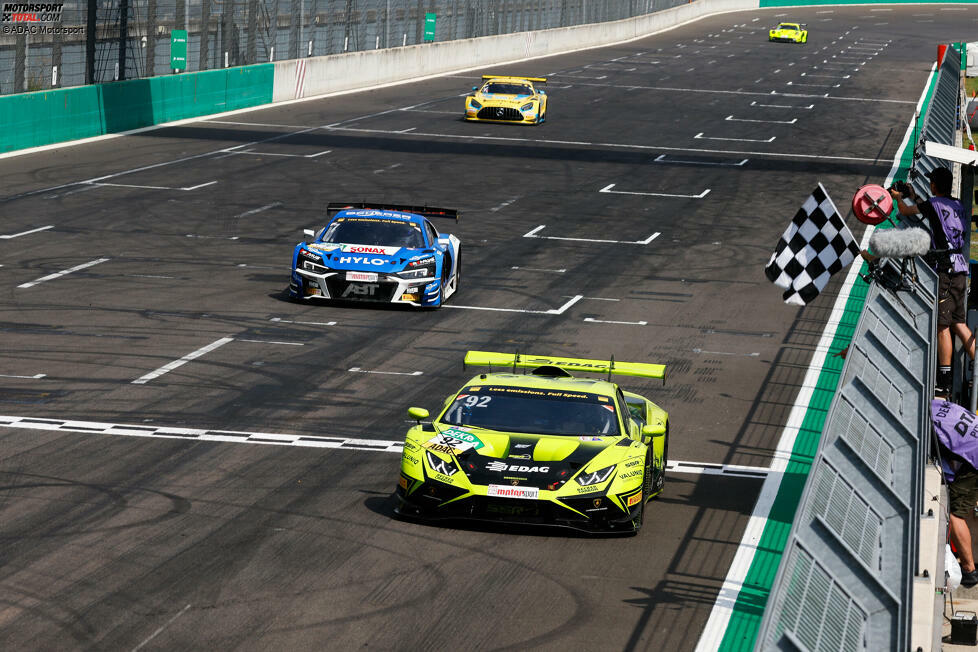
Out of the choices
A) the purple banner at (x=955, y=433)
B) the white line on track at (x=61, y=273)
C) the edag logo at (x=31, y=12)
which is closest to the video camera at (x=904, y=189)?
the purple banner at (x=955, y=433)

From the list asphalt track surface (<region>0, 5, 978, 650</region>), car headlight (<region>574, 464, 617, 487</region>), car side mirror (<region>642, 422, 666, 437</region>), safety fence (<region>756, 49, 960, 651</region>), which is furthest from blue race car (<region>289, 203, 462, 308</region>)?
car headlight (<region>574, 464, 617, 487</region>)

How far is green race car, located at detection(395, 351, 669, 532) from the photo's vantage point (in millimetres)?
11570

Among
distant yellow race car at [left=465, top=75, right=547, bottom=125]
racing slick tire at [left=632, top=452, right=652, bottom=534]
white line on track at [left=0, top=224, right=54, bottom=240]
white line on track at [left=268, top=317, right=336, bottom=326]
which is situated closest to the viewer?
racing slick tire at [left=632, top=452, right=652, bottom=534]

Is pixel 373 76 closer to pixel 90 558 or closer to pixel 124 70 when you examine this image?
pixel 124 70

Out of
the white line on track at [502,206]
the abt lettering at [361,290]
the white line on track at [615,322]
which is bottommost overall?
the white line on track at [502,206]

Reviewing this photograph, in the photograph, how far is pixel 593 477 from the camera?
11617 millimetres

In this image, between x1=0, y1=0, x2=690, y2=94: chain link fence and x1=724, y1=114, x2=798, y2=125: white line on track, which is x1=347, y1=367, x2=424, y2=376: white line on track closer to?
x1=0, y1=0, x2=690, y2=94: chain link fence

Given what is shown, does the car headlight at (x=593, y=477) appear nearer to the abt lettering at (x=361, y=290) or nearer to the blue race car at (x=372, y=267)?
the blue race car at (x=372, y=267)

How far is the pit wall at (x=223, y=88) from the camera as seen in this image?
128ft

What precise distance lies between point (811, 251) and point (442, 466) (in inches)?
176

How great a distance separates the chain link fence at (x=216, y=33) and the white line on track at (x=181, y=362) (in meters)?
21.9

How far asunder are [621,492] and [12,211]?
20.6 metres

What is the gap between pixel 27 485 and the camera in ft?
40.5

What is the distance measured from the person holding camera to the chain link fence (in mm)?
28717
